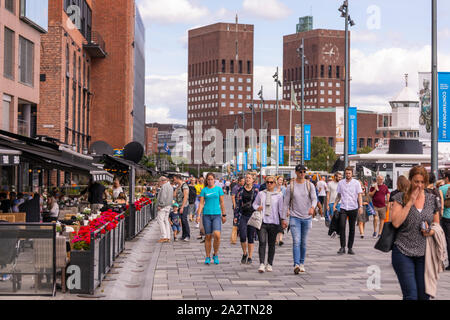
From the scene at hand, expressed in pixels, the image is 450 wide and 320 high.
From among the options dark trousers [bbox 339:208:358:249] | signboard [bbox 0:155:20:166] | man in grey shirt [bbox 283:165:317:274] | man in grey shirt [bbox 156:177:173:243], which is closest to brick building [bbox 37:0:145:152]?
man in grey shirt [bbox 156:177:173:243]

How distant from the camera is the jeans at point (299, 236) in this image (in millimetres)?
12864

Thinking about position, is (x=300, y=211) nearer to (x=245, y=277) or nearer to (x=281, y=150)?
(x=245, y=277)

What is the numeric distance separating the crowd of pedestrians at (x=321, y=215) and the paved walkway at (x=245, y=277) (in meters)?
0.45

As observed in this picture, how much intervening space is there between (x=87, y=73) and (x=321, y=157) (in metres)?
58.0

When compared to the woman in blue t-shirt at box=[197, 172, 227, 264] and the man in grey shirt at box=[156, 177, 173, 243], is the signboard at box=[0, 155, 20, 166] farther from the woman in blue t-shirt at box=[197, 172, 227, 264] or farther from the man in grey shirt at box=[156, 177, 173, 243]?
the man in grey shirt at box=[156, 177, 173, 243]

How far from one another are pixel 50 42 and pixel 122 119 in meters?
25.0

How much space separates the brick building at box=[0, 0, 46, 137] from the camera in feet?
92.8

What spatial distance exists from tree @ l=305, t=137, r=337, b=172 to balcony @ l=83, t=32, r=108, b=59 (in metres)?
53.3

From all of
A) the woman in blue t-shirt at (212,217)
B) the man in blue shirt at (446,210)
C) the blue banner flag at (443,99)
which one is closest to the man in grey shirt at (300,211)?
the woman in blue t-shirt at (212,217)

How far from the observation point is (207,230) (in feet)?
47.3

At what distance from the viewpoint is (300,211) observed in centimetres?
1297

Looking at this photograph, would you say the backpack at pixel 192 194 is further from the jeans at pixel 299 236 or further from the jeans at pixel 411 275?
the jeans at pixel 411 275
